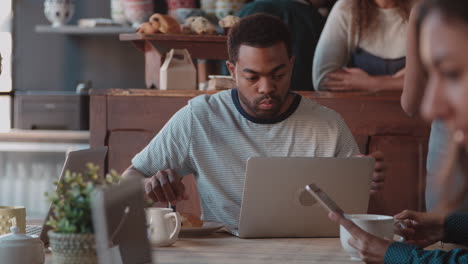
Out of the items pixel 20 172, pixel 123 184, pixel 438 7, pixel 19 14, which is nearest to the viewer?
pixel 438 7

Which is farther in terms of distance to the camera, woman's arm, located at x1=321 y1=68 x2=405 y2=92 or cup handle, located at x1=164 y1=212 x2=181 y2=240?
woman's arm, located at x1=321 y1=68 x2=405 y2=92

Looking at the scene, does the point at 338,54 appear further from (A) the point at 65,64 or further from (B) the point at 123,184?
(A) the point at 65,64

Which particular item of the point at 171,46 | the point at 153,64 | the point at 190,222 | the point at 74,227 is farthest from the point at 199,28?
the point at 74,227

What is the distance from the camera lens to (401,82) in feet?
9.76

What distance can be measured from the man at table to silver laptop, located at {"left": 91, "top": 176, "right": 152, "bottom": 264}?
0.85m

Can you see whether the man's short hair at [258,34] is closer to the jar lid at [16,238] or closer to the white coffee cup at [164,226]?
the white coffee cup at [164,226]

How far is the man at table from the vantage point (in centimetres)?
214

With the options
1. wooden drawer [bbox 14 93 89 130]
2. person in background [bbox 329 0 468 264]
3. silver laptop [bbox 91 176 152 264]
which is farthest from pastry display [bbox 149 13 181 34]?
person in background [bbox 329 0 468 264]

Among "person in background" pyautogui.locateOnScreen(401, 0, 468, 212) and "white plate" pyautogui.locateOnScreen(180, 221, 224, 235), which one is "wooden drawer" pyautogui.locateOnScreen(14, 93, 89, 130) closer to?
"person in background" pyautogui.locateOnScreen(401, 0, 468, 212)

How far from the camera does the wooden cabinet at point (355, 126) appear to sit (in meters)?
3.04

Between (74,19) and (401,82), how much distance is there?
274 cm

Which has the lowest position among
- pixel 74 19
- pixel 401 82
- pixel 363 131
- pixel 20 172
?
A: pixel 20 172

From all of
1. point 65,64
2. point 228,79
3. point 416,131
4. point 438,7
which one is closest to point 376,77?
point 416,131

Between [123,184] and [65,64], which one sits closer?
[123,184]
